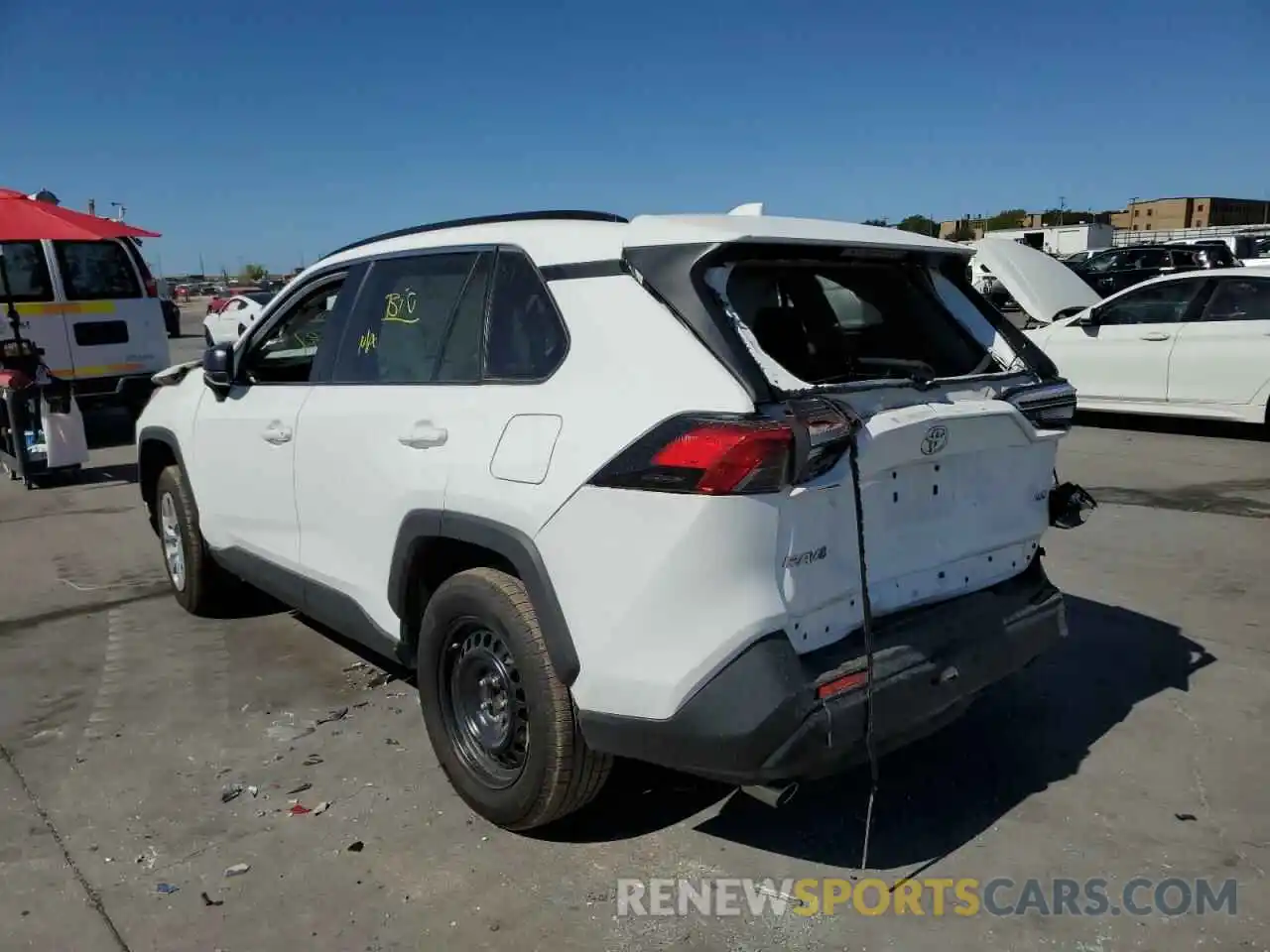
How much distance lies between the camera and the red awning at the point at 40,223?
7863 mm

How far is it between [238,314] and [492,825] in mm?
23269

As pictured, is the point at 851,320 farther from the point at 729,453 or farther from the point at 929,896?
the point at 929,896

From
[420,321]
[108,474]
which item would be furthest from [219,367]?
[108,474]

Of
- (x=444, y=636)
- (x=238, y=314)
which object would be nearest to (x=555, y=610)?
(x=444, y=636)

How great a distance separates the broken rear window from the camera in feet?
10.4

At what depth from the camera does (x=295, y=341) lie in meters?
5.13

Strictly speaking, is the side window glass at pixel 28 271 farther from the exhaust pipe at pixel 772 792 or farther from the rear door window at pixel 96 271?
the exhaust pipe at pixel 772 792

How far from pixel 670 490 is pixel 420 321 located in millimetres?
1510

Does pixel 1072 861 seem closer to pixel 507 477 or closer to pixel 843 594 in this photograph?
pixel 843 594

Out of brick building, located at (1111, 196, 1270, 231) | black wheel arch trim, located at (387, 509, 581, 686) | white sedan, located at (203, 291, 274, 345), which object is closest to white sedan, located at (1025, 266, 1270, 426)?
black wheel arch trim, located at (387, 509, 581, 686)

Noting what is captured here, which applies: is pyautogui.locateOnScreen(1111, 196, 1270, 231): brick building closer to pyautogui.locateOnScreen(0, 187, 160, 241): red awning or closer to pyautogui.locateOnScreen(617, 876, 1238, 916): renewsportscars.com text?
pyautogui.locateOnScreen(0, 187, 160, 241): red awning

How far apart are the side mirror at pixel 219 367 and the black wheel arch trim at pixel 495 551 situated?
1654mm

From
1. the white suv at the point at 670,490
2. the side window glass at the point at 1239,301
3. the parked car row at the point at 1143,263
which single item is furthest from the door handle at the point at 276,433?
the parked car row at the point at 1143,263

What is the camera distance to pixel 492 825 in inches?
129
